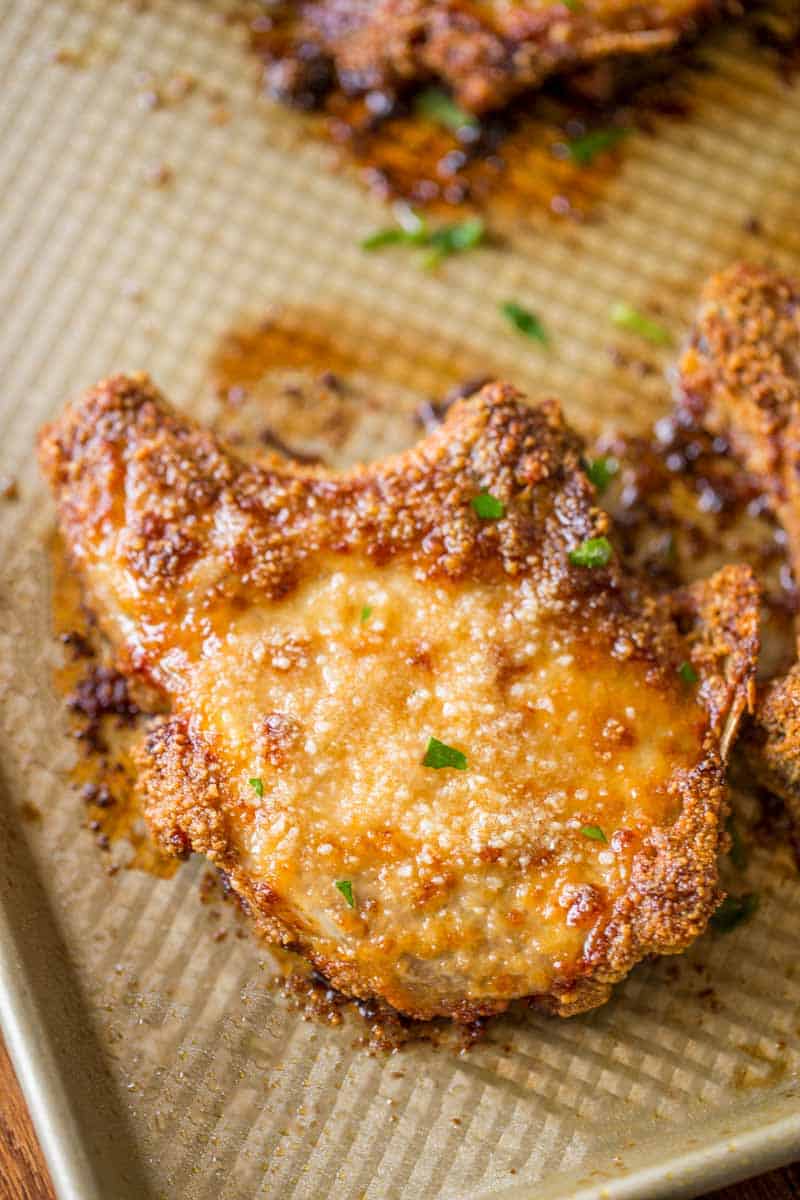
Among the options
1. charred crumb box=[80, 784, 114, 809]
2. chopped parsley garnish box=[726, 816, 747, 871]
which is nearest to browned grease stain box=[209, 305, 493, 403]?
charred crumb box=[80, 784, 114, 809]

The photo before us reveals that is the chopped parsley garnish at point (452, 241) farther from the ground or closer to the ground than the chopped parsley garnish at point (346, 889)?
farther from the ground

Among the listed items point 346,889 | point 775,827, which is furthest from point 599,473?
point 346,889

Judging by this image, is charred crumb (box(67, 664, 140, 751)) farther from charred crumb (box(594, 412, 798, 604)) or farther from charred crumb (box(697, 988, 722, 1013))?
charred crumb (box(697, 988, 722, 1013))

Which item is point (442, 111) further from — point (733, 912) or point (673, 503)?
point (733, 912)

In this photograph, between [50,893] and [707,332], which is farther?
[707,332]

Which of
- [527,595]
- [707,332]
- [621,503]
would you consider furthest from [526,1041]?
[707,332]

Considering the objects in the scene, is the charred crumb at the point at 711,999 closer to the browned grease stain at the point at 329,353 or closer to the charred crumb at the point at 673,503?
the charred crumb at the point at 673,503

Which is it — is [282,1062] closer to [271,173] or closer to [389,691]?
[389,691]

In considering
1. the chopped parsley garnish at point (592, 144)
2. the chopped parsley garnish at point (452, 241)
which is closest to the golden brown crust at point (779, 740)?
the chopped parsley garnish at point (452, 241)
